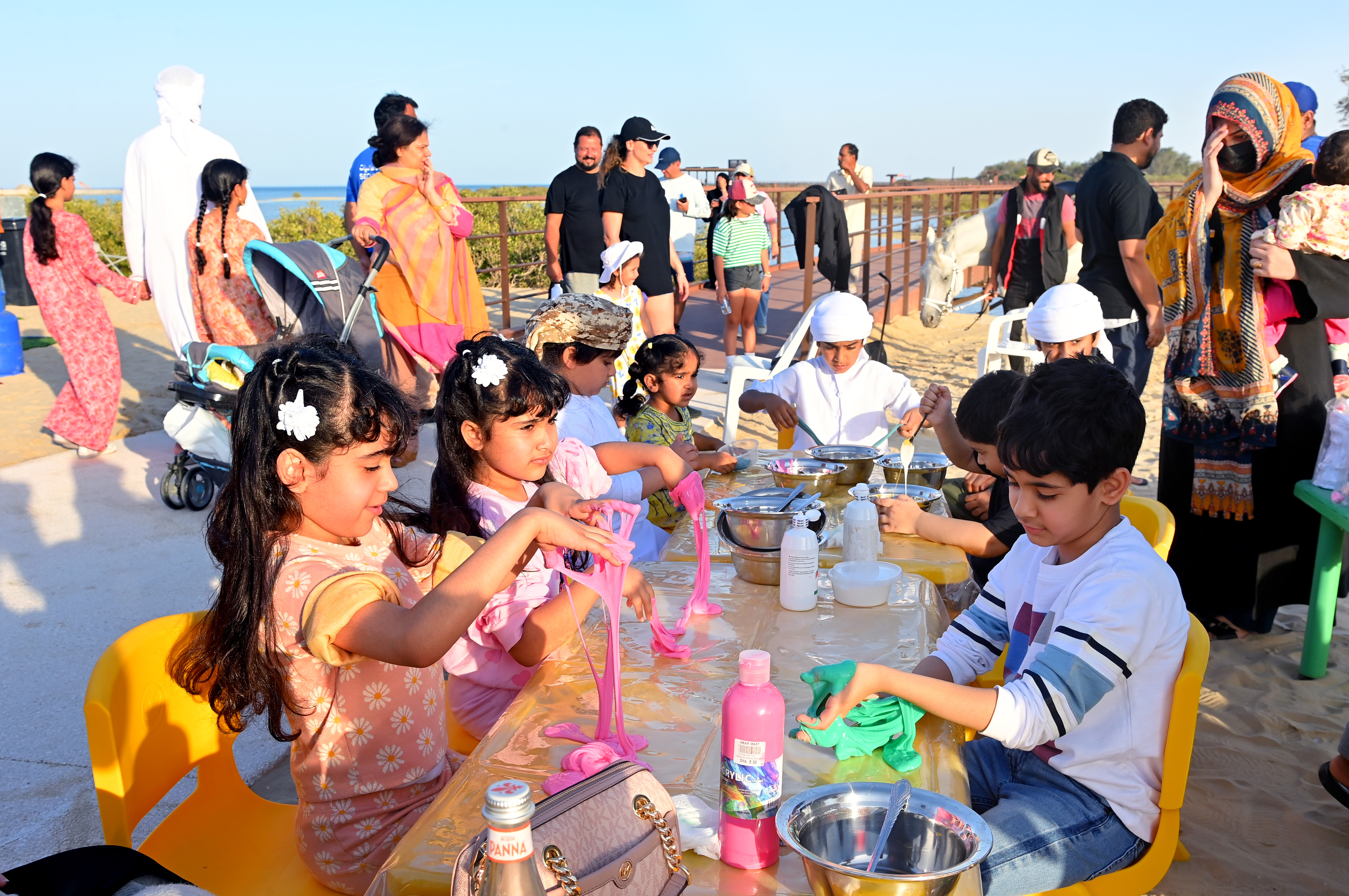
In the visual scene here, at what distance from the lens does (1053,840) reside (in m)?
1.69

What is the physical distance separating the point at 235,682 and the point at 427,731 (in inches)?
14.3

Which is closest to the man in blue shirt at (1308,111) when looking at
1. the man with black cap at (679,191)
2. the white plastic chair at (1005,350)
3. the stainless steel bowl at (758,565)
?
the white plastic chair at (1005,350)

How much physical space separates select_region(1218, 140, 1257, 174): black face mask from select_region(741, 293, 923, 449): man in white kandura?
1460 mm

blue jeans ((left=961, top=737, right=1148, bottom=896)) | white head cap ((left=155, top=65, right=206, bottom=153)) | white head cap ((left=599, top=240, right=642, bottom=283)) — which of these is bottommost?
blue jeans ((left=961, top=737, right=1148, bottom=896))

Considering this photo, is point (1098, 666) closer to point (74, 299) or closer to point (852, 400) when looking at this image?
point (852, 400)

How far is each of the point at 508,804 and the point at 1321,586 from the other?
11.8 ft

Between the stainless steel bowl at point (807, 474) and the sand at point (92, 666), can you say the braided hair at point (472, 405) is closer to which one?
the stainless steel bowl at point (807, 474)

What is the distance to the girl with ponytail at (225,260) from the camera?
5238 millimetres

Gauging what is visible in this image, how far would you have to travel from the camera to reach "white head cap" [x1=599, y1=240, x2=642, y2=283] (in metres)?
5.79

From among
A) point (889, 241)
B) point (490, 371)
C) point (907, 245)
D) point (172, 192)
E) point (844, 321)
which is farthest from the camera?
point (907, 245)

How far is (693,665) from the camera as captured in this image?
1.88 m

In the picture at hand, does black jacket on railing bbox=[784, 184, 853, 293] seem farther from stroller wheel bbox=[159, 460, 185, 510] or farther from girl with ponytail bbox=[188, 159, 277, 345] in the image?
stroller wheel bbox=[159, 460, 185, 510]

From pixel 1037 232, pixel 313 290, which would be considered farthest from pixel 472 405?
pixel 1037 232

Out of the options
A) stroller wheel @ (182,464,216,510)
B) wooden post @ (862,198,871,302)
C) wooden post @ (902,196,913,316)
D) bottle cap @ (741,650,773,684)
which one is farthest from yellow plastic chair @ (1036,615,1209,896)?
wooden post @ (902,196,913,316)
